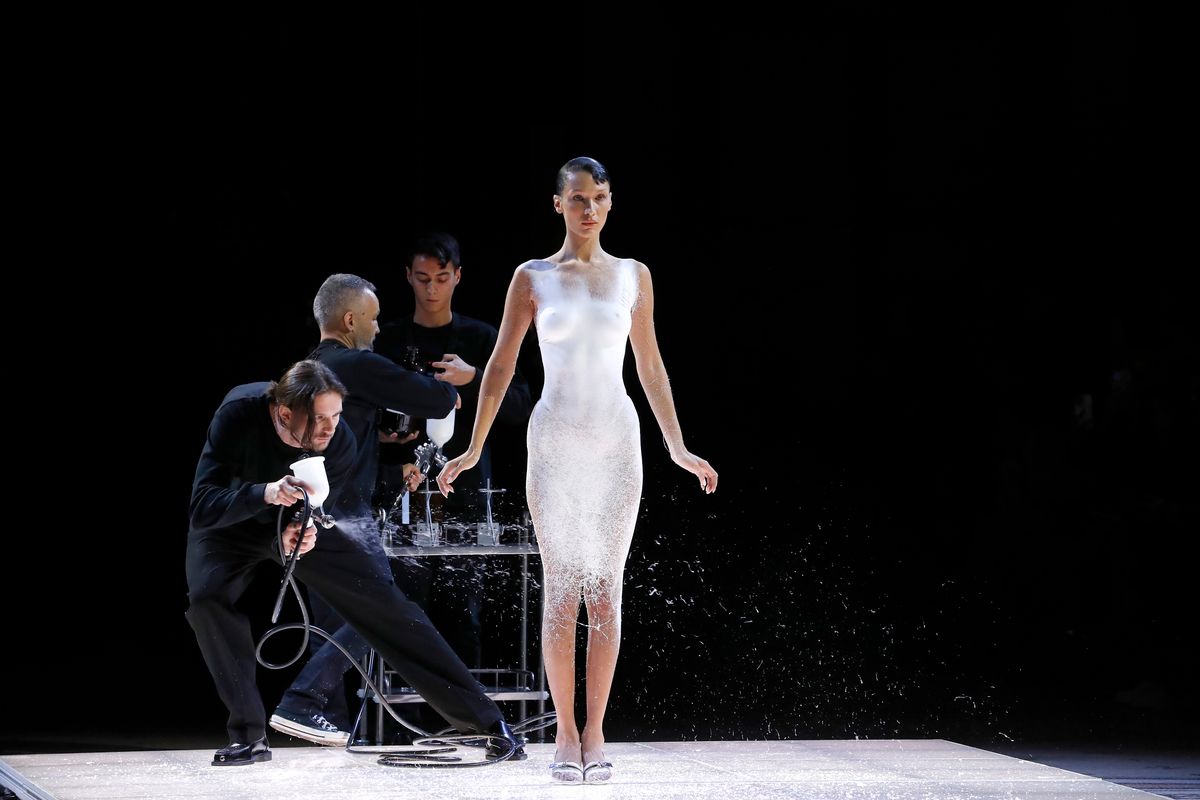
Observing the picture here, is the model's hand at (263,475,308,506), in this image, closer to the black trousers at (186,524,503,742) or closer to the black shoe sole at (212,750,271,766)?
the black trousers at (186,524,503,742)

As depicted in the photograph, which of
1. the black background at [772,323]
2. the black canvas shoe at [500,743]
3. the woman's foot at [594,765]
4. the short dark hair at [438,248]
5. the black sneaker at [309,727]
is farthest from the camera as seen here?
the black background at [772,323]

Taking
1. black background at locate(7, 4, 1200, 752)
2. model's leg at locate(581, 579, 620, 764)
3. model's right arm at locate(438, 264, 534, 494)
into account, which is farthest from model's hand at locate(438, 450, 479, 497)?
black background at locate(7, 4, 1200, 752)

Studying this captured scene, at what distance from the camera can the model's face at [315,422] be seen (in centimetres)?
410

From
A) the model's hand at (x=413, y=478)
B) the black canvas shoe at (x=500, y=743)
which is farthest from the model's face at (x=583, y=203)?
the black canvas shoe at (x=500, y=743)

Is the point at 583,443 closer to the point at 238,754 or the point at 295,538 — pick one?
the point at 295,538

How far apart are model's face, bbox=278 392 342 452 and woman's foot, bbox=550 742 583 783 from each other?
103 cm

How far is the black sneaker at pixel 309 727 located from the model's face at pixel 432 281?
139cm

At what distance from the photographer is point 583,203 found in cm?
391

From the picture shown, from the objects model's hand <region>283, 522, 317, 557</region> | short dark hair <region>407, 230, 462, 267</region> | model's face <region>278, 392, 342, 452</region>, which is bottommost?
model's hand <region>283, 522, 317, 557</region>

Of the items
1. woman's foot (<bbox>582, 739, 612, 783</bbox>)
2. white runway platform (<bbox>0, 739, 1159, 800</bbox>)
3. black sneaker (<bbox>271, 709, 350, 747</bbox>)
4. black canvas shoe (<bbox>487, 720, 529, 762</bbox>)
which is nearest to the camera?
white runway platform (<bbox>0, 739, 1159, 800</bbox>)

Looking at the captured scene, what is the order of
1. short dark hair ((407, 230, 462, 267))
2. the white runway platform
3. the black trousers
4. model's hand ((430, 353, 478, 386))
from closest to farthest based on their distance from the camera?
1. the white runway platform
2. the black trousers
3. model's hand ((430, 353, 478, 386))
4. short dark hair ((407, 230, 462, 267))

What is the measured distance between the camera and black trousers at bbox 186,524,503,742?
4133 millimetres

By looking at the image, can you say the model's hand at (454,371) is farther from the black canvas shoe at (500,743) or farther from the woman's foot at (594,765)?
the woman's foot at (594,765)

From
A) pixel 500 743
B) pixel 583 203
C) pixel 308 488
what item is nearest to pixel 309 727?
pixel 500 743
